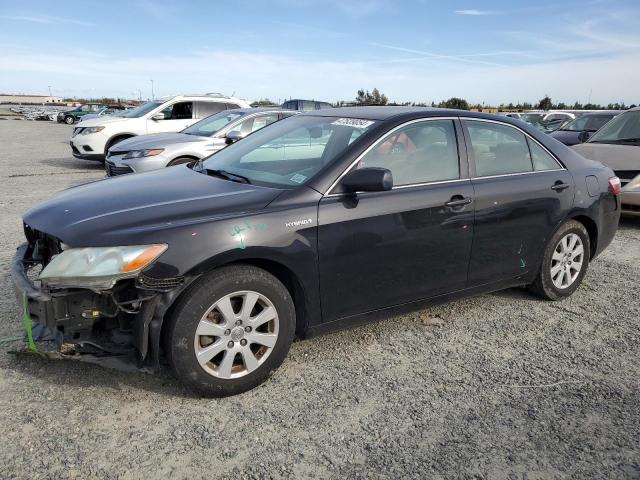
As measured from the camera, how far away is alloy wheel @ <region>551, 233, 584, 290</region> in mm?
4562

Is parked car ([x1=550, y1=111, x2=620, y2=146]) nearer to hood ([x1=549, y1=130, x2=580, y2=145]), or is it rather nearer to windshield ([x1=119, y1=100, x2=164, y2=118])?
hood ([x1=549, y1=130, x2=580, y2=145])

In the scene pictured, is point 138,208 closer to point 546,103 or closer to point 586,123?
point 586,123

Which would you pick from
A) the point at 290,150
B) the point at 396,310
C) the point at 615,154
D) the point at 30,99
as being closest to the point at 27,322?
the point at 290,150

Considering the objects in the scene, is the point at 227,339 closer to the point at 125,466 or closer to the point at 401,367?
the point at 125,466

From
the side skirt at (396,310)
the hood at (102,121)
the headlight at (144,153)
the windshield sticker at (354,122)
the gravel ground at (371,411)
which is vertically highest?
the windshield sticker at (354,122)

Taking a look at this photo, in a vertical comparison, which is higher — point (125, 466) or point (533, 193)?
point (533, 193)

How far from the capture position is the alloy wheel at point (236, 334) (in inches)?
116

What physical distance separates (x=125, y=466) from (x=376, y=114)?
278 centimetres

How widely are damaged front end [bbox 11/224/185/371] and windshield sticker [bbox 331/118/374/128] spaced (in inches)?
66.9

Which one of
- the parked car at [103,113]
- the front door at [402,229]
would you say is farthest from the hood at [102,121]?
the front door at [402,229]

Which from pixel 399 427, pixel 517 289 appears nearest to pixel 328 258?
pixel 399 427

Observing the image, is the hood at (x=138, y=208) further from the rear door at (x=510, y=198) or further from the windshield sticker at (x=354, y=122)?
the rear door at (x=510, y=198)

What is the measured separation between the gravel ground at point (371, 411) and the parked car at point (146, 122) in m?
9.36

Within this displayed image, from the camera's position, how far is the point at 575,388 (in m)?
3.26
